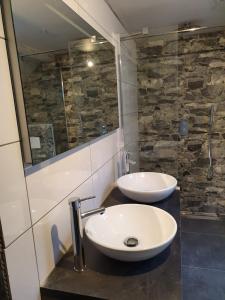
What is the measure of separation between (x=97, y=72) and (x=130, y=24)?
1.03 meters

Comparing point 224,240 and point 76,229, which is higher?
point 76,229

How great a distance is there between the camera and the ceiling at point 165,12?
1857 mm

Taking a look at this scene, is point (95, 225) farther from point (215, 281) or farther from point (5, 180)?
point (215, 281)

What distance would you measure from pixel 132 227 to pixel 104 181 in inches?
19.3

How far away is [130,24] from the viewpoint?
2.25m

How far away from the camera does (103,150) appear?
66.1 inches

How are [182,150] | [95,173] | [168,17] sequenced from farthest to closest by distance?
[182,150] < [168,17] < [95,173]

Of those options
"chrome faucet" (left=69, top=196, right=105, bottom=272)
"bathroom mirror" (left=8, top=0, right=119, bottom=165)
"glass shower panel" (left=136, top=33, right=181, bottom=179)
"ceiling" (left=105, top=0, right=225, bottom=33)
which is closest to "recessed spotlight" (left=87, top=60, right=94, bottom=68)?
"bathroom mirror" (left=8, top=0, right=119, bottom=165)

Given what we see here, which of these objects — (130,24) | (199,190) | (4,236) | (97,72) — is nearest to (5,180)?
(4,236)

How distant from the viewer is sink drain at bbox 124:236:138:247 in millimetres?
1159

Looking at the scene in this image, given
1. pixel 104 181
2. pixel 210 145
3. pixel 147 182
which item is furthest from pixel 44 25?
pixel 210 145

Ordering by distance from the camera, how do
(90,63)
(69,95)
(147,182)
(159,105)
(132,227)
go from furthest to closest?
(159,105) < (147,182) < (90,63) < (132,227) < (69,95)

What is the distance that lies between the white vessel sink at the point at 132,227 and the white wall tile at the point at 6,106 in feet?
1.92

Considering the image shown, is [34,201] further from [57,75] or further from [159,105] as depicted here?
[159,105]
